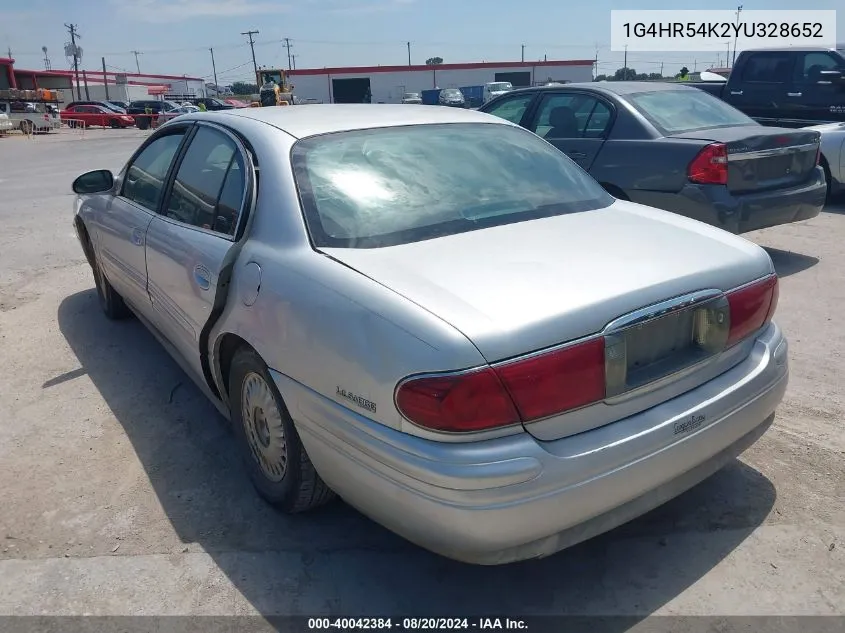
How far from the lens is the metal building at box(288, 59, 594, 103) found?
60.0 meters

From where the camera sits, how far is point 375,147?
10.2 feet

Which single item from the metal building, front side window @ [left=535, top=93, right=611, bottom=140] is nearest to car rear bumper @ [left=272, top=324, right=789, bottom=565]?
front side window @ [left=535, top=93, right=611, bottom=140]

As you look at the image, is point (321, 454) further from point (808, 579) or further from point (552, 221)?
point (808, 579)

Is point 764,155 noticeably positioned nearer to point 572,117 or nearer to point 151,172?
point 572,117

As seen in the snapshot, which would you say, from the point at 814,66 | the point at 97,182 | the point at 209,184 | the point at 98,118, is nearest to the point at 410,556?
the point at 209,184

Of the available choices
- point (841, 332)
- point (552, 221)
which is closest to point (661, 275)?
point (552, 221)

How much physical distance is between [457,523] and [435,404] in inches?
13.7

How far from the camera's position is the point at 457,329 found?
2023 mm

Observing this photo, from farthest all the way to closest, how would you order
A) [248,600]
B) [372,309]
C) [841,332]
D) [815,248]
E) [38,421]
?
[815,248] < [841,332] < [38,421] < [248,600] < [372,309]

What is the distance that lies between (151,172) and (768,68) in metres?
10.3

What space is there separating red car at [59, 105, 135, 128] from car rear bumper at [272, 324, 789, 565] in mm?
41418

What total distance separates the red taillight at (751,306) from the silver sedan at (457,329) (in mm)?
11

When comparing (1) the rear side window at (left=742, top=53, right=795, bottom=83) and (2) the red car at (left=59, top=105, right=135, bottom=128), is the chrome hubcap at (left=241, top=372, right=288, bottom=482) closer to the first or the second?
(1) the rear side window at (left=742, top=53, right=795, bottom=83)

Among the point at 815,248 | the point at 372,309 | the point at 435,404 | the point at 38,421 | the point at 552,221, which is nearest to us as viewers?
the point at 435,404
